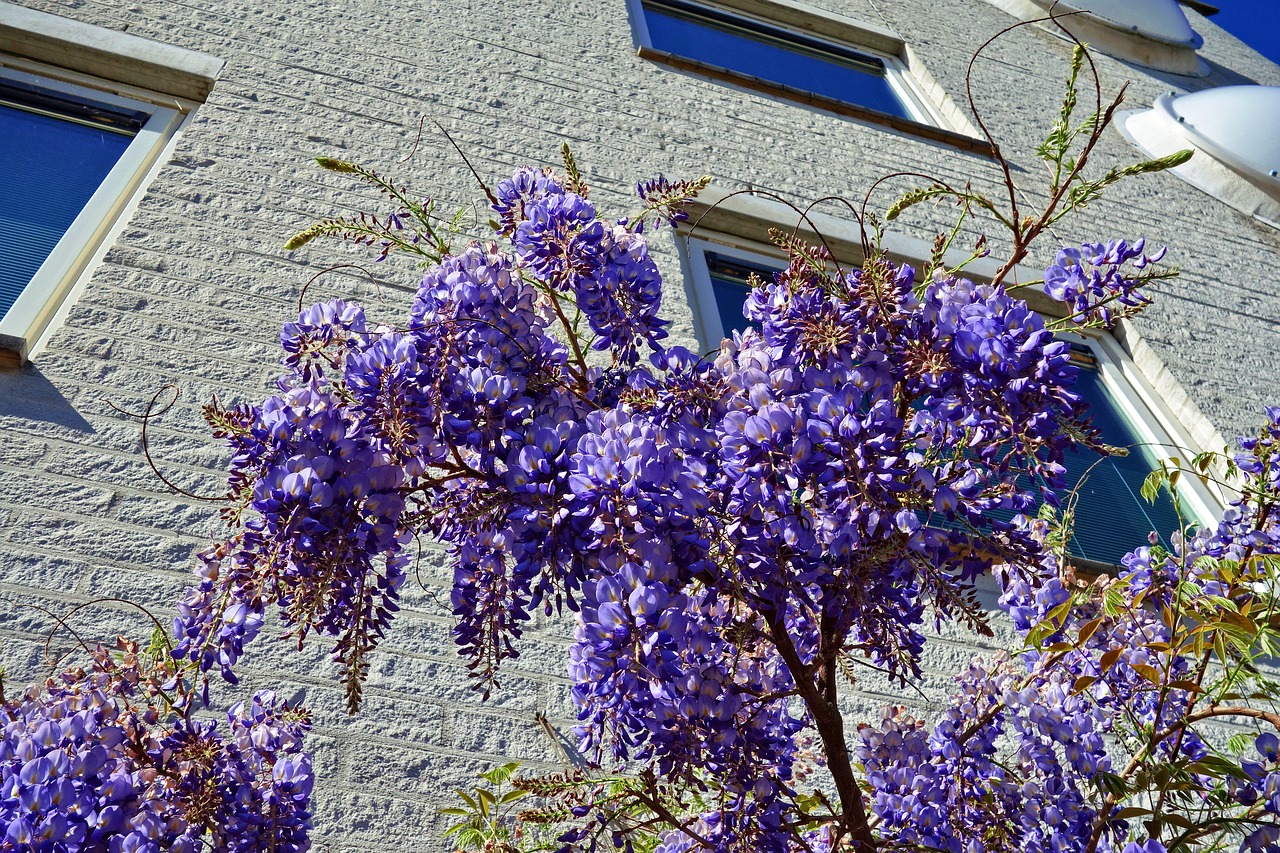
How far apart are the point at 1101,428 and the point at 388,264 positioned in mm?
2670

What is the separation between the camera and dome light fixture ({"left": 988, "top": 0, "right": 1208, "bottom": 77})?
660 centimetres

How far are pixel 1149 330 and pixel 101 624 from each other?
4.34 m

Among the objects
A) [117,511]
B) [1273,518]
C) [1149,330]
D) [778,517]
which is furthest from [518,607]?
[1149,330]

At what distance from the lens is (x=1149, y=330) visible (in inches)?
169

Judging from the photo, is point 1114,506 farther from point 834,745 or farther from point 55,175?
point 55,175

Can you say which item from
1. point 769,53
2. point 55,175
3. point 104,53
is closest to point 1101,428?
point 769,53

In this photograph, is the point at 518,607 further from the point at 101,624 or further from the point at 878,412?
the point at 101,624

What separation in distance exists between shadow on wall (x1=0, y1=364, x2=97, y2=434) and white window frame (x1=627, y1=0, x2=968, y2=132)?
3.81 meters

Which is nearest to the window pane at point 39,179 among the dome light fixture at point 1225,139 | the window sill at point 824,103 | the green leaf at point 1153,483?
the window sill at point 824,103

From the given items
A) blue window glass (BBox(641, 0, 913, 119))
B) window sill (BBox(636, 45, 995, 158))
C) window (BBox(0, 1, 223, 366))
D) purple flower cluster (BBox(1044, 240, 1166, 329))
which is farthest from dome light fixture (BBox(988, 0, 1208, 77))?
purple flower cluster (BBox(1044, 240, 1166, 329))

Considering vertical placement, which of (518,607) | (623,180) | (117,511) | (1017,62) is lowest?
(518,607)

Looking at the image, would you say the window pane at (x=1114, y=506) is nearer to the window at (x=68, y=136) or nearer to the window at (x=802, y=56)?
the window at (x=802, y=56)

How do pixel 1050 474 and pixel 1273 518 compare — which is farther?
pixel 1273 518

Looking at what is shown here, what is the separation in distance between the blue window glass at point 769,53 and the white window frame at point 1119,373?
1.54m
